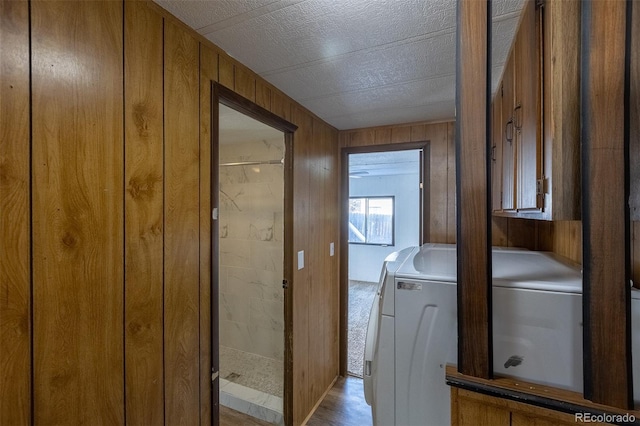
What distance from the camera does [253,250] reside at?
9.27ft

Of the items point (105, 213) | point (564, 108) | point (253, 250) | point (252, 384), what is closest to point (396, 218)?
point (253, 250)

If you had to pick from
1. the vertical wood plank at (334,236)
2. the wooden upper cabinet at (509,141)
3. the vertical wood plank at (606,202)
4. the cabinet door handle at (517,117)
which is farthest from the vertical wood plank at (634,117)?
the vertical wood plank at (334,236)

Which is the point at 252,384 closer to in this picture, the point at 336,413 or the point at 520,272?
the point at 336,413

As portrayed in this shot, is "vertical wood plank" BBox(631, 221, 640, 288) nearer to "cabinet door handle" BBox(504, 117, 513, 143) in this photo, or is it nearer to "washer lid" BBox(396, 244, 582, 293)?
"washer lid" BBox(396, 244, 582, 293)

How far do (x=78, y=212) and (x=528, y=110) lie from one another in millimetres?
1432

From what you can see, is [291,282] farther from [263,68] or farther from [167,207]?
[263,68]

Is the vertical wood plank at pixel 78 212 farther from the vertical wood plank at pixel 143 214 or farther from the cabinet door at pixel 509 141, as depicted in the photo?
the cabinet door at pixel 509 141

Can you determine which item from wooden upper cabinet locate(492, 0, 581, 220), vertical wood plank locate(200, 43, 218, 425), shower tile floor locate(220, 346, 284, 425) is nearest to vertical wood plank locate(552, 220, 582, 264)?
wooden upper cabinet locate(492, 0, 581, 220)

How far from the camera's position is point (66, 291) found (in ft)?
2.70

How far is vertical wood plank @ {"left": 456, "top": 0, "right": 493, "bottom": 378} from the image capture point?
2.49ft

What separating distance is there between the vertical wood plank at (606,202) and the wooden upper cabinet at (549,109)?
0.03m

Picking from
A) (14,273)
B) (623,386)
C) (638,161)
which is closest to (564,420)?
(623,386)

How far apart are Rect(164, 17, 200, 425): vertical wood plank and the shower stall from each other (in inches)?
51.5

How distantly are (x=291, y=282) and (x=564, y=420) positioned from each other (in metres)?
1.52
